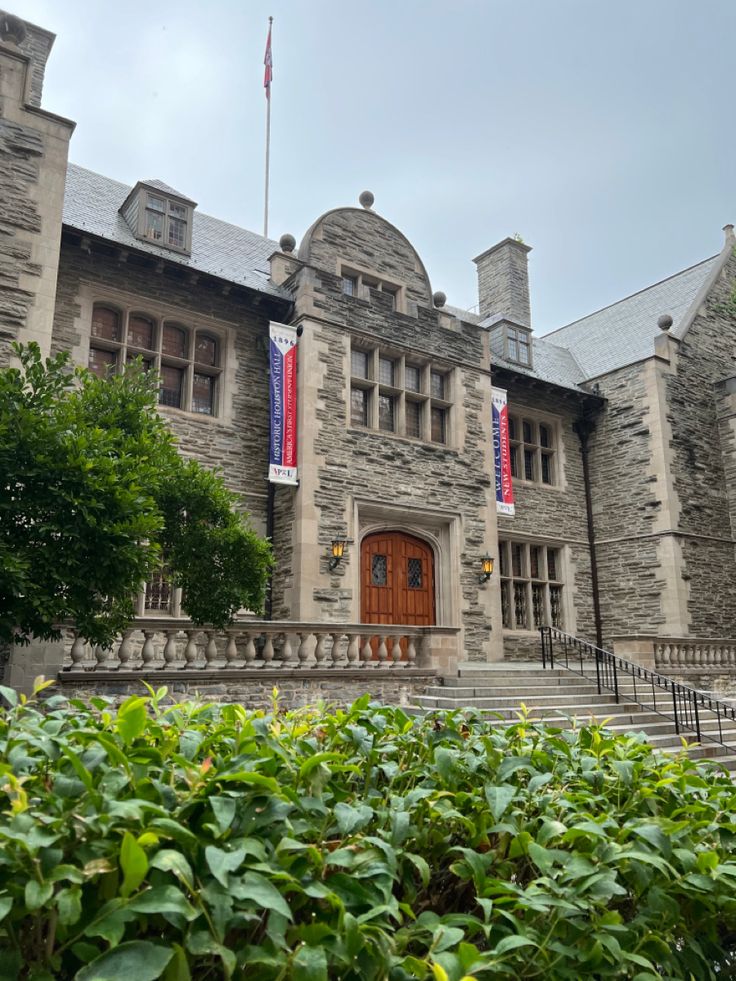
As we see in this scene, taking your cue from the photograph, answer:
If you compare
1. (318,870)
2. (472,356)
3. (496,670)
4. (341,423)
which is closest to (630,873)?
(318,870)

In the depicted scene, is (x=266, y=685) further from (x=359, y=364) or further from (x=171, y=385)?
(x=359, y=364)

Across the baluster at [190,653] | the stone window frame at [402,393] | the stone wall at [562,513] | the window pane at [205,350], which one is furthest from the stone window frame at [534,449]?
the baluster at [190,653]

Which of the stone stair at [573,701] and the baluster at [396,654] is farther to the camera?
the baluster at [396,654]

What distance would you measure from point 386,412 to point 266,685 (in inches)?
293

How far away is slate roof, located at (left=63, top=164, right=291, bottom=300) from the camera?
45.1 ft

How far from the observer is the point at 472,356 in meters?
16.8

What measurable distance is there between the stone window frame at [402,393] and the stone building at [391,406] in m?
0.05

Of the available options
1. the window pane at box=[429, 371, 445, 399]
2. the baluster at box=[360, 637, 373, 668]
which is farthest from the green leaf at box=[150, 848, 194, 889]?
the window pane at box=[429, 371, 445, 399]

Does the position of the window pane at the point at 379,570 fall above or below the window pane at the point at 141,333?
below

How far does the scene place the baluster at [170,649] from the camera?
8.91 meters

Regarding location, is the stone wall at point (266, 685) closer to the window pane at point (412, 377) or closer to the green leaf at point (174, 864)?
the green leaf at point (174, 864)

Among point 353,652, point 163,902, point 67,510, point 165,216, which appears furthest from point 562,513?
point 163,902

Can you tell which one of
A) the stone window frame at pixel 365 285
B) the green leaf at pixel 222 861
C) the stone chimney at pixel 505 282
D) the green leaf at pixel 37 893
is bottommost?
the green leaf at pixel 37 893

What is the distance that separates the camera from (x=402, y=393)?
50.8 ft
